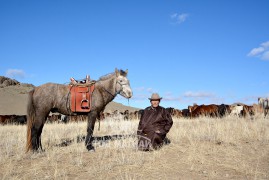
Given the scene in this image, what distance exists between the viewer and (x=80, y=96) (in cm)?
829

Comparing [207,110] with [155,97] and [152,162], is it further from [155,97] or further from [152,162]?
[152,162]

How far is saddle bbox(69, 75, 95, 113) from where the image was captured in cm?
823

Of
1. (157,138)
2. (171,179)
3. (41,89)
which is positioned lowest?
(171,179)

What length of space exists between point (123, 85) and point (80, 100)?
1244mm

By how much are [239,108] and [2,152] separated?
57.0 ft

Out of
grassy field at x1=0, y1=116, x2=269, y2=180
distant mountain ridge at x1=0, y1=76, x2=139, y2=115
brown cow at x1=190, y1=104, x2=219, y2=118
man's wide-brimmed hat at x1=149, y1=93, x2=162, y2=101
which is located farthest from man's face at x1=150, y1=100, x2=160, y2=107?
distant mountain ridge at x1=0, y1=76, x2=139, y2=115

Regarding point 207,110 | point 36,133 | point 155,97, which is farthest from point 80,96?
point 207,110

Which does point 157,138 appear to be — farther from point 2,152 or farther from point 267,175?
point 2,152

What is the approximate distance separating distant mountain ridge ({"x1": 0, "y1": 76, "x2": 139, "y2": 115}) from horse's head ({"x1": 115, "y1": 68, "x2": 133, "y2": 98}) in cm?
4591

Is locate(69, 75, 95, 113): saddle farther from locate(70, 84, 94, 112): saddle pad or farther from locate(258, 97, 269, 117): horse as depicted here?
locate(258, 97, 269, 117): horse

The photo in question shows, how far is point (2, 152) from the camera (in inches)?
296

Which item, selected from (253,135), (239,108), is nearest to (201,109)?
(239,108)

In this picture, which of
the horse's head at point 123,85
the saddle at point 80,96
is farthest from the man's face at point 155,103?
the saddle at point 80,96

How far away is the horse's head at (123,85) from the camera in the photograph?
8.35 meters
